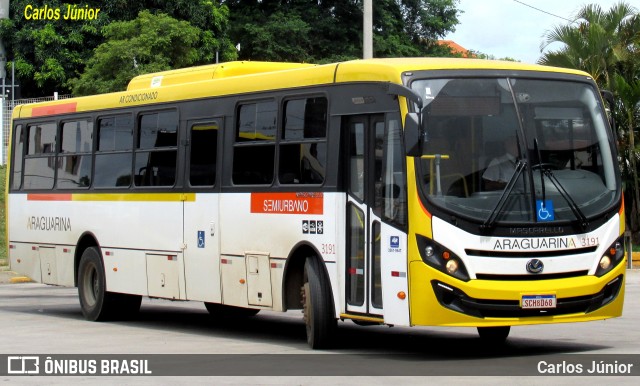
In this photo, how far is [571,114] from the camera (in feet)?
42.1

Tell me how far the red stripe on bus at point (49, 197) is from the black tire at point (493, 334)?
750 cm

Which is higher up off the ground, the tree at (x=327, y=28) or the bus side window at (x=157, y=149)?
the tree at (x=327, y=28)

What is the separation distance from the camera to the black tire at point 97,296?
17.9 meters

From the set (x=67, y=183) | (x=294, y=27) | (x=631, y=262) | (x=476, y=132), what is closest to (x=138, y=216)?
(x=67, y=183)

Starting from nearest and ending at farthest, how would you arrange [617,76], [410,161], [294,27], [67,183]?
1. [410,161]
2. [67,183]
3. [617,76]
4. [294,27]

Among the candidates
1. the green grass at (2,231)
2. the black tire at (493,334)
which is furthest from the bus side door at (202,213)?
the green grass at (2,231)

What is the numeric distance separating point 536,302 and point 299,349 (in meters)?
2.87

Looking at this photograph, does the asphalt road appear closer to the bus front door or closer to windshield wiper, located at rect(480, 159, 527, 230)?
the bus front door

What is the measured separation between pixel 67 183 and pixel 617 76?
16648mm

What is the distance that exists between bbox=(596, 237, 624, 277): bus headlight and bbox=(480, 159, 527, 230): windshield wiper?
1200 millimetres

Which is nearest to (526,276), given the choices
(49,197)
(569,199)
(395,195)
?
(569,199)

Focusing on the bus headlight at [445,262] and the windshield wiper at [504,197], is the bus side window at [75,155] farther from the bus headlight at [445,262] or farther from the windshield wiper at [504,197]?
the windshield wiper at [504,197]

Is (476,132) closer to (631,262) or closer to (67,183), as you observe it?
(67,183)

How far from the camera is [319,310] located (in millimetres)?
13148
